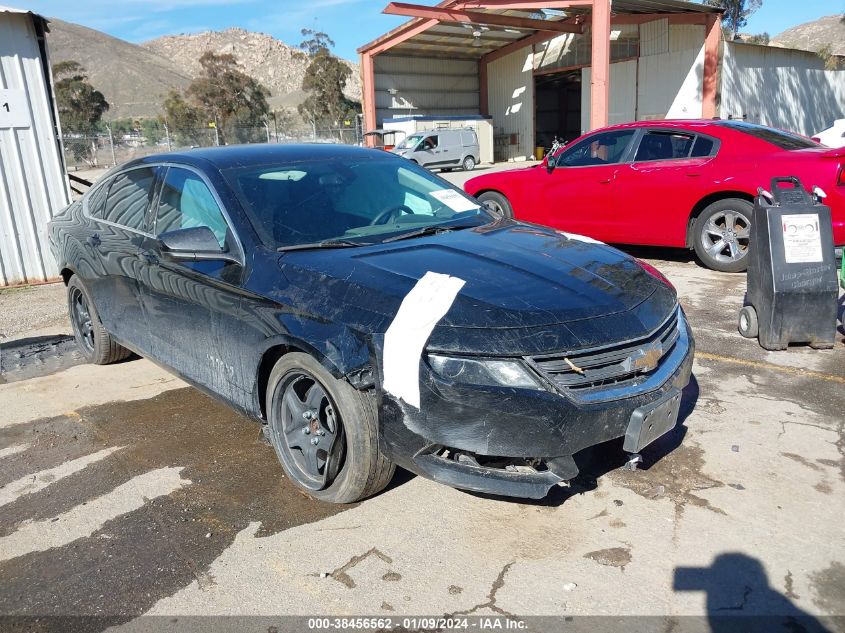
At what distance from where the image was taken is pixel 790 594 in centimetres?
252

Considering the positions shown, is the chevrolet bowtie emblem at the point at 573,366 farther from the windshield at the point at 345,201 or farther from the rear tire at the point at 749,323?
the rear tire at the point at 749,323

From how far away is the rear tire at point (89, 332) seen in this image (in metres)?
5.10

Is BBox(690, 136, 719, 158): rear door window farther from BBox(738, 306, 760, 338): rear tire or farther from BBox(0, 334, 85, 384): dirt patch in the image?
BBox(0, 334, 85, 384): dirt patch

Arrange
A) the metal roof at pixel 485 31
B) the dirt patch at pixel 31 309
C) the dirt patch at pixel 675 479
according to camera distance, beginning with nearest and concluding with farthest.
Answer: the dirt patch at pixel 675 479 → the dirt patch at pixel 31 309 → the metal roof at pixel 485 31

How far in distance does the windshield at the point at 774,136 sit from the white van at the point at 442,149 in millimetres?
20683

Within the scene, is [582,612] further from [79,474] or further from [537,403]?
[79,474]

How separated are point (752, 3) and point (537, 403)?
5714 cm

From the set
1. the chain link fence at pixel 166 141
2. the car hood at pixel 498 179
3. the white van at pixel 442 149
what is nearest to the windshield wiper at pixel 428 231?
the car hood at pixel 498 179

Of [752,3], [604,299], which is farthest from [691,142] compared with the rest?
[752,3]

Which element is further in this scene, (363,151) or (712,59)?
(712,59)

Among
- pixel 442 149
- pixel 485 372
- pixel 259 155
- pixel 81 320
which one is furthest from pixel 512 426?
pixel 442 149

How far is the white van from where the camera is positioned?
93.4 ft

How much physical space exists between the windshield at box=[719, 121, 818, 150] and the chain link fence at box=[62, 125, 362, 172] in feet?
88.2

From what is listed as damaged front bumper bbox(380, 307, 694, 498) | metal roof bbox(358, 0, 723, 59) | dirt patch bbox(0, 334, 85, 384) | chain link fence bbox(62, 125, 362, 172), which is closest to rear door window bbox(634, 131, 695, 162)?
damaged front bumper bbox(380, 307, 694, 498)
